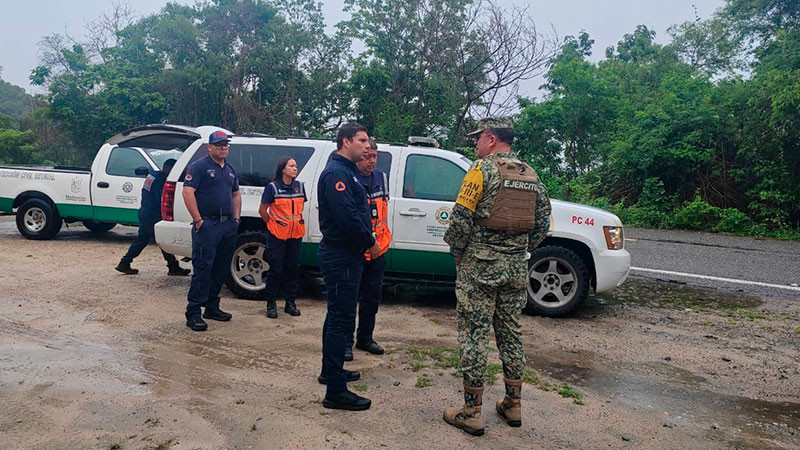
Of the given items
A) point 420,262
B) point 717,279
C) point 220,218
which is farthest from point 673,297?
point 220,218

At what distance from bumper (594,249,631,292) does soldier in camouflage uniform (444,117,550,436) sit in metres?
2.96

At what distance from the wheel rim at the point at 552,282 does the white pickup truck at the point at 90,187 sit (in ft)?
22.7

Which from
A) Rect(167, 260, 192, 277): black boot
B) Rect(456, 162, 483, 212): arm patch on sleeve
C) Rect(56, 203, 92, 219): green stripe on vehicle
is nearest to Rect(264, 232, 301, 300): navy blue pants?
Rect(167, 260, 192, 277): black boot

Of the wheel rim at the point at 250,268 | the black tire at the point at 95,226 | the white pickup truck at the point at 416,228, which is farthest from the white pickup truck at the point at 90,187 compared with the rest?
the wheel rim at the point at 250,268

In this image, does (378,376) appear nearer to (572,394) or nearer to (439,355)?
(439,355)

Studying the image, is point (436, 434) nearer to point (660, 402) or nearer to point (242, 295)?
point (660, 402)

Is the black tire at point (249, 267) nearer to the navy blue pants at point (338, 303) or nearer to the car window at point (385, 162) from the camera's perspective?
the car window at point (385, 162)

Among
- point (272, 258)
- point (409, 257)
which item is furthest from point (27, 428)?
point (409, 257)

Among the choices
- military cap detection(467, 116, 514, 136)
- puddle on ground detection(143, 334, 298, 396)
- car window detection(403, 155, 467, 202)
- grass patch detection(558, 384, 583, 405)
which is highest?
military cap detection(467, 116, 514, 136)

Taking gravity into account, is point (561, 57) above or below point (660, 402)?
above

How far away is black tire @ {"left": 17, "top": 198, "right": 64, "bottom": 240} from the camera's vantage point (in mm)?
11047

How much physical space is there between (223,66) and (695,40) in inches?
786

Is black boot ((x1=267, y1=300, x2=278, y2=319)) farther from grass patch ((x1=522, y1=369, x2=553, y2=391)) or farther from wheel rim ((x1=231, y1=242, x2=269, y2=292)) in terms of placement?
grass patch ((x1=522, y1=369, x2=553, y2=391))

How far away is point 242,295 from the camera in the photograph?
23.2ft
